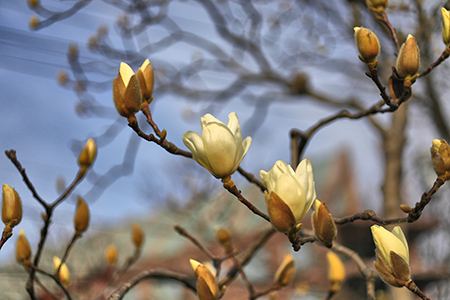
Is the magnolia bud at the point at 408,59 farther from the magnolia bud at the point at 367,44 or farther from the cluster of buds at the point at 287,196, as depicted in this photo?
the cluster of buds at the point at 287,196

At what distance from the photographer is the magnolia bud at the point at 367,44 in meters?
0.80

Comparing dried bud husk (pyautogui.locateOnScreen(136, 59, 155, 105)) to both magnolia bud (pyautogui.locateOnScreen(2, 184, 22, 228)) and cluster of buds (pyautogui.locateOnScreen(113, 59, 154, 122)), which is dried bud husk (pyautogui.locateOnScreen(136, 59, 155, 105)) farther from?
magnolia bud (pyautogui.locateOnScreen(2, 184, 22, 228))

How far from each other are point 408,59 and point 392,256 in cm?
41

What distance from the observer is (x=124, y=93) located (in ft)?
2.29

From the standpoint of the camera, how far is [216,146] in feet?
2.03

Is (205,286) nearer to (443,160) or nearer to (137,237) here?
(443,160)

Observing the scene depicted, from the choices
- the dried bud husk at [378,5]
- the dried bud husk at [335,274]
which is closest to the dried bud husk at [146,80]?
the dried bud husk at [378,5]

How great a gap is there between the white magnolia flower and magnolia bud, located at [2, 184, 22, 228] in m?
0.44

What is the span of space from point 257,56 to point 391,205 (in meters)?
1.82

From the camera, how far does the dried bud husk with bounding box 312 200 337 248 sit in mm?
617

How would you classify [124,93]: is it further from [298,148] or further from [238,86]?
[238,86]

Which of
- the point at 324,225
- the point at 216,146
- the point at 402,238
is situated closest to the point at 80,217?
the point at 216,146

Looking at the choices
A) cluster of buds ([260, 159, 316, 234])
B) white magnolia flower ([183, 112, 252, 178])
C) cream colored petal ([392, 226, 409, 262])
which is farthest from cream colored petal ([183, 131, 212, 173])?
cream colored petal ([392, 226, 409, 262])

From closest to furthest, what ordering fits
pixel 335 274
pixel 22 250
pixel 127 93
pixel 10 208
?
pixel 127 93 → pixel 10 208 → pixel 22 250 → pixel 335 274
